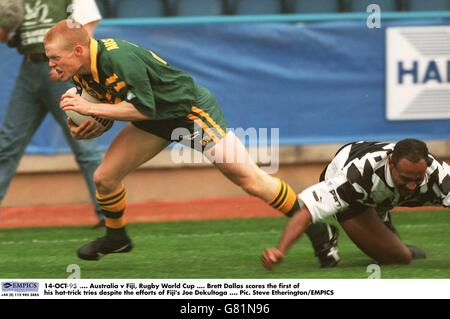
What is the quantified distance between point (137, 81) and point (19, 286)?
122cm

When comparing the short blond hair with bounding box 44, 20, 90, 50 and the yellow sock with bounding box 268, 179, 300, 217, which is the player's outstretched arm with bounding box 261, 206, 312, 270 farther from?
the short blond hair with bounding box 44, 20, 90, 50

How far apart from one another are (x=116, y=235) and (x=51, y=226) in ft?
6.85

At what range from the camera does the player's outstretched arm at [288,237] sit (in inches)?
252

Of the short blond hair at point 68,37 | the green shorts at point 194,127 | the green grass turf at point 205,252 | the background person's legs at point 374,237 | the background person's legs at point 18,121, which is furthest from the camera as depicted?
the background person's legs at point 18,121

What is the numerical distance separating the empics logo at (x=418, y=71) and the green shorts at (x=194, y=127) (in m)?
3.64

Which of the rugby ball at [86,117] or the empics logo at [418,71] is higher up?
the rugby ball at [86,117]

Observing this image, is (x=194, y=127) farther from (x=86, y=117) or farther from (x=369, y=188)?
(x=369, y=188)

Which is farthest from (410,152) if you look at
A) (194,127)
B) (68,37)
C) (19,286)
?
(19,286)

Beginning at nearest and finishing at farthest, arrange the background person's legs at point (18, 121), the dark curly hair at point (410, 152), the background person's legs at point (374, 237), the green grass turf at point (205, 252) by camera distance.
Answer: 1. the dark curly hair at point (410, 152)
2. the green grass turf at point (205, 252)
3. the background person's legs at point (374, 237)
4. the background person's legs at point (18, 121)

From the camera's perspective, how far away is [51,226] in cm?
920

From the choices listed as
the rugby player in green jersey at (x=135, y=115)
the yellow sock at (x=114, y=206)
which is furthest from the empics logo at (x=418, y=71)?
the yellow sock at (x=114, y=206)

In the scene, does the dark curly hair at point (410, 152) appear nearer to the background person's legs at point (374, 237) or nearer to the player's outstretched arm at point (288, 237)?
the player's outstretched arm at point (288, 237)

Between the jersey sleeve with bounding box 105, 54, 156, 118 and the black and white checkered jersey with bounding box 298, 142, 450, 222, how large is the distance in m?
0.95

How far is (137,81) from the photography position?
6.53m
